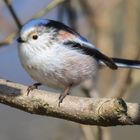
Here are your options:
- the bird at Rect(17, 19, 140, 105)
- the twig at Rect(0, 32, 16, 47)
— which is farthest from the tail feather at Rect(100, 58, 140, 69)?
the twig at Rect(0, 32, 16, 47)

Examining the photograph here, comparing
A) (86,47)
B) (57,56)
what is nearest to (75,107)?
(57,56)

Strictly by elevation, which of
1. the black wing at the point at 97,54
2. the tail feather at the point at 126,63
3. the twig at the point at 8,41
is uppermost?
the twig at the point at 8,41

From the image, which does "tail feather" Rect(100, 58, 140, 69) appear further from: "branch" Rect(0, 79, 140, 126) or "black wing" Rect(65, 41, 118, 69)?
"branch" Rect(0, 79, 140, 126)

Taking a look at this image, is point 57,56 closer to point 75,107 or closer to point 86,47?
point 86,47

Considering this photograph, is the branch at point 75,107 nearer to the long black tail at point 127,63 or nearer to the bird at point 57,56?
the bird at point 57,56

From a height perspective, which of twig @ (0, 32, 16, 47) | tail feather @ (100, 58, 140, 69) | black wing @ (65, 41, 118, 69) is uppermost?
twig @ (0, 32, 16, 47)

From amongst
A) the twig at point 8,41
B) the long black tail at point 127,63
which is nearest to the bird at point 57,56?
the long black tail at point 127,63
